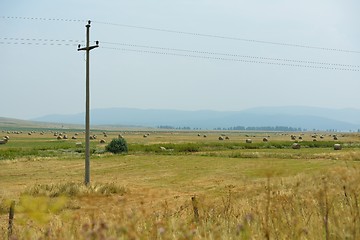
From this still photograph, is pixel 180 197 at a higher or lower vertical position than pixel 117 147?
lower

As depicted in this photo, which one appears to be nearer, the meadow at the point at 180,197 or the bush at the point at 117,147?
the meadow at the point at 180,197

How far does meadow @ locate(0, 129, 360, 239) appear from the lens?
4.03 meters

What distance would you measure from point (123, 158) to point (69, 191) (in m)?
27.9

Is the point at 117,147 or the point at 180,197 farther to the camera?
the point at 117,147

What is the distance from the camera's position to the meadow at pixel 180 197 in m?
4.03

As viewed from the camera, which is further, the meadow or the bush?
the bush

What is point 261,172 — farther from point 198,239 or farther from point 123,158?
point 123,158

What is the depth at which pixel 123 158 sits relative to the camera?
180 ft

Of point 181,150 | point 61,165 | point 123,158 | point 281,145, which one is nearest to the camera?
point 61,165

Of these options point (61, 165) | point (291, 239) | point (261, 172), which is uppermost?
point (261, 172)

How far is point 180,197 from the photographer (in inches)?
925

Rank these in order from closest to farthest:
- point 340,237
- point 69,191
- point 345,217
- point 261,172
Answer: point 261,172, point 340,237, point 345,217, point 69,191

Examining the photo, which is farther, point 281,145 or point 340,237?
point 281,145

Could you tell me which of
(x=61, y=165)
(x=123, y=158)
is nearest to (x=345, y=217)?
(x=61, y=165)
